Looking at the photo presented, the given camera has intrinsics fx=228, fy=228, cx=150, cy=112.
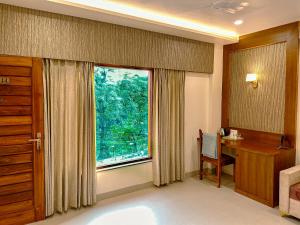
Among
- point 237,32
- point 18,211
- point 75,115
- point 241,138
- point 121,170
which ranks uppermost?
point 237,32

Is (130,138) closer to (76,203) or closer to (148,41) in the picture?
(76,203)

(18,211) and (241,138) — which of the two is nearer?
(18,211)

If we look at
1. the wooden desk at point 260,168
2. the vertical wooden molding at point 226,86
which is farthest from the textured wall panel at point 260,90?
the wooden desk at point 260,168

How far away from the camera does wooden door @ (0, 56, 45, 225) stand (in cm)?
267

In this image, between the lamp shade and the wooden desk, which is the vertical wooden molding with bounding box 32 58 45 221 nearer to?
the wooden desk

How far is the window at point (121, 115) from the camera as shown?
352cm

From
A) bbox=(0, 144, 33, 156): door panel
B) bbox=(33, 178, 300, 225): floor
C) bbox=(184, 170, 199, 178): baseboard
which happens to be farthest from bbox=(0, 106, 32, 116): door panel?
bbox=(184, 170, 199, 178): baseboard

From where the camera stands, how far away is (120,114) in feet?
12.2

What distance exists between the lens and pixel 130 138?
3863 millimetres

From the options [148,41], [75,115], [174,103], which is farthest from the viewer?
[174,103]

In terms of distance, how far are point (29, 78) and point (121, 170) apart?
6.23ft

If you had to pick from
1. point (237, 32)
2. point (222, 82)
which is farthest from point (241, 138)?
point (237, 32)

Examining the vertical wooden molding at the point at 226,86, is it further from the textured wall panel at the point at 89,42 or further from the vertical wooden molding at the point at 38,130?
the vertical wooden molding at the point at 38,130

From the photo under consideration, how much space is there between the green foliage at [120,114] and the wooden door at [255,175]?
62.8 inches
